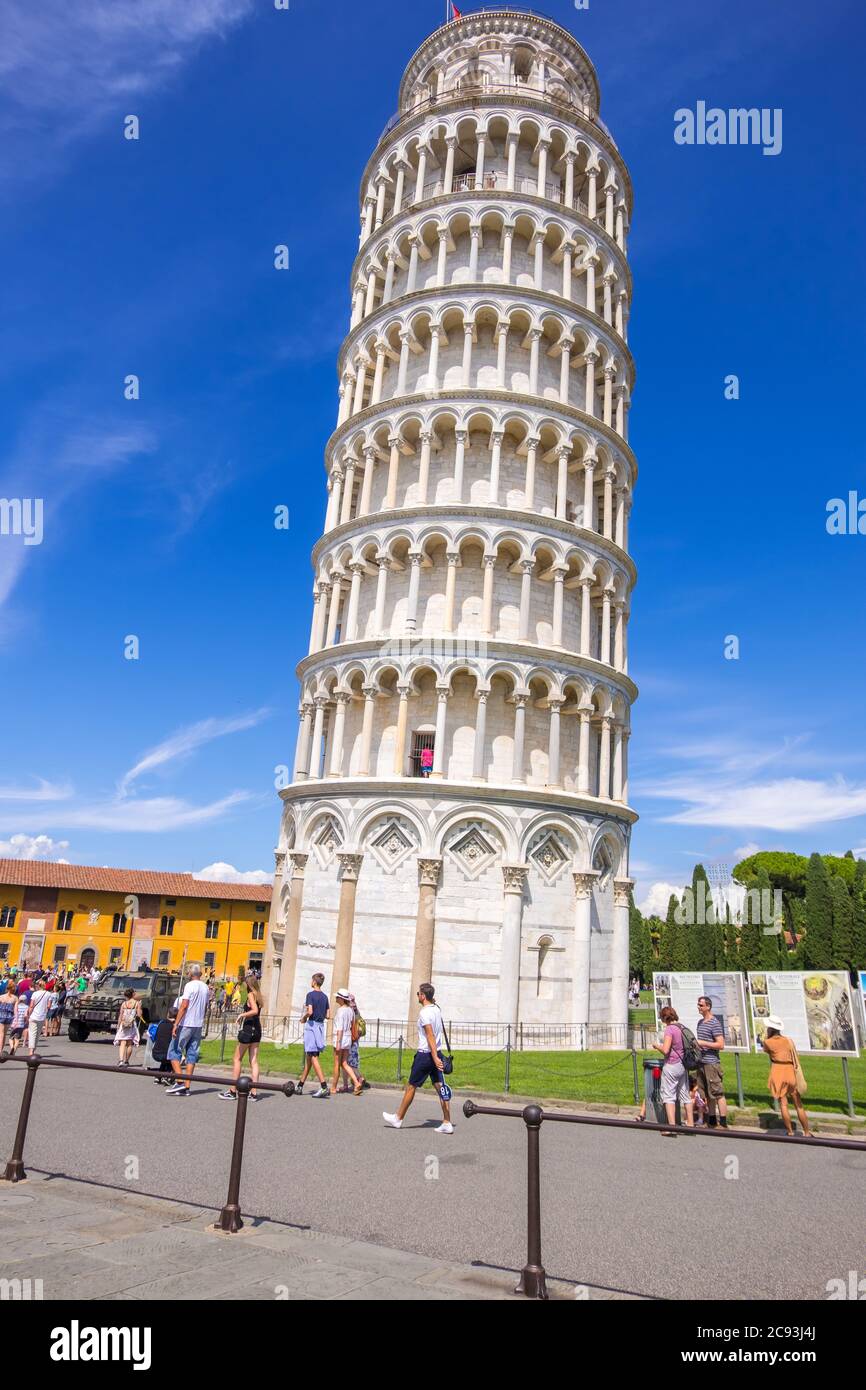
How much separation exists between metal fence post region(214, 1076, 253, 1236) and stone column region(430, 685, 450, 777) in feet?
66.1

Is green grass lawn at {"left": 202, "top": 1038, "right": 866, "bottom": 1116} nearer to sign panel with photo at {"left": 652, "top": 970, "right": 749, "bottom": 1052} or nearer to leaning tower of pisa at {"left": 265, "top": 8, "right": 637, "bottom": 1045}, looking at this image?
sign panel with photo at {"left": 652, "top": 970, "right": 749, "bottom": 1052}

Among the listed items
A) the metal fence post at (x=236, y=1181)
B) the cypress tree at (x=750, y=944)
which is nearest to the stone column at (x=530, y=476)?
the metal fence post at (x=236, y=1181)

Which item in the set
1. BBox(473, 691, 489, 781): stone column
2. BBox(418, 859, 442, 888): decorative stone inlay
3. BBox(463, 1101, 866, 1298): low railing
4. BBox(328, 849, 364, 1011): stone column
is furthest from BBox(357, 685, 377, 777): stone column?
BBox(463, 1101, 866, 1298): low railing

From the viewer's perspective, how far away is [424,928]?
26.0m

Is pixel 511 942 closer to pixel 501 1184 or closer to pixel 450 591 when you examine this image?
pixel 450 591

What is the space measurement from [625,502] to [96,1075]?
91.2 ft

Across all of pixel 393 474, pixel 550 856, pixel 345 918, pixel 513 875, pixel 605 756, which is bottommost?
pixel 345 918

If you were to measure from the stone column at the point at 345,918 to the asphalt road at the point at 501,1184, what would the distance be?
11692mm

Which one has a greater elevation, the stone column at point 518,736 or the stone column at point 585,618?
the stone column at point 585,618

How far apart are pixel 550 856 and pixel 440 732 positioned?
18.3 ft

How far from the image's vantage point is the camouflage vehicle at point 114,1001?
986 inches

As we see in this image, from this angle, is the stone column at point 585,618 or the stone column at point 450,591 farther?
the stone column at point 585,618

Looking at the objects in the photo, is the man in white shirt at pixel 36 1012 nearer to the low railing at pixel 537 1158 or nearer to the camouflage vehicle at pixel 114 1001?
the camouflage vehicle at pixel 114 1001

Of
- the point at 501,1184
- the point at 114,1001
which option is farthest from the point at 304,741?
the point at 501,1184
